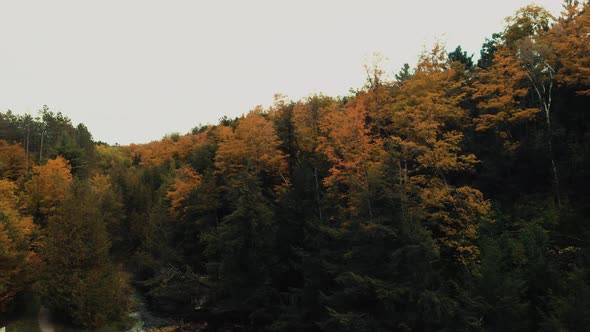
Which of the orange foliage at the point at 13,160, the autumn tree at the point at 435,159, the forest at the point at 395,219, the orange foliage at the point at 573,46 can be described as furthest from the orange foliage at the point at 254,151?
the orange foliage at the point at 13,160

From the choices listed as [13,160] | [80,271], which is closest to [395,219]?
[80,271]

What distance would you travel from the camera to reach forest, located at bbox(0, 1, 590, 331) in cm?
1748

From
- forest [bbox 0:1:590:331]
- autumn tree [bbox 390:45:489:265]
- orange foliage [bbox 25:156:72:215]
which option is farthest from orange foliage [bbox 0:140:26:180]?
autumn tree [bbox 390:45:489:265]

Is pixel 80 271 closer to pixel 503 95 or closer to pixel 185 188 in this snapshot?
pixel 185 188

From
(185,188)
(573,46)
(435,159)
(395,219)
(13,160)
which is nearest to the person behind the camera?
(395,219)

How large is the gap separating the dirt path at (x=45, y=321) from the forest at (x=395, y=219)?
2.60ft

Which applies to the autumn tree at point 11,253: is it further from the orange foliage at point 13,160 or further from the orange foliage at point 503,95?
the orange foliage at point 503,95

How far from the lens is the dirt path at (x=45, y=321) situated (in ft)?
86.9

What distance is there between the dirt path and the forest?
0.79m

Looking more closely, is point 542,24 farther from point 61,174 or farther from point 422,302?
point 61,174

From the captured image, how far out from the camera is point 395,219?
61.7 feet

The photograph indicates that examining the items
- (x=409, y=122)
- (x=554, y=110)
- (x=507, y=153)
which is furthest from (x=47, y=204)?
(x=554, y=110)

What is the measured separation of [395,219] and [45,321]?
91.9 ft

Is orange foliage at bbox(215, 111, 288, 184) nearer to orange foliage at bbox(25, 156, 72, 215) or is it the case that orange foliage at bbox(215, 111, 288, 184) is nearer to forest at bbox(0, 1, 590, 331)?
forest at bbox(0, 1, 590, 331)
